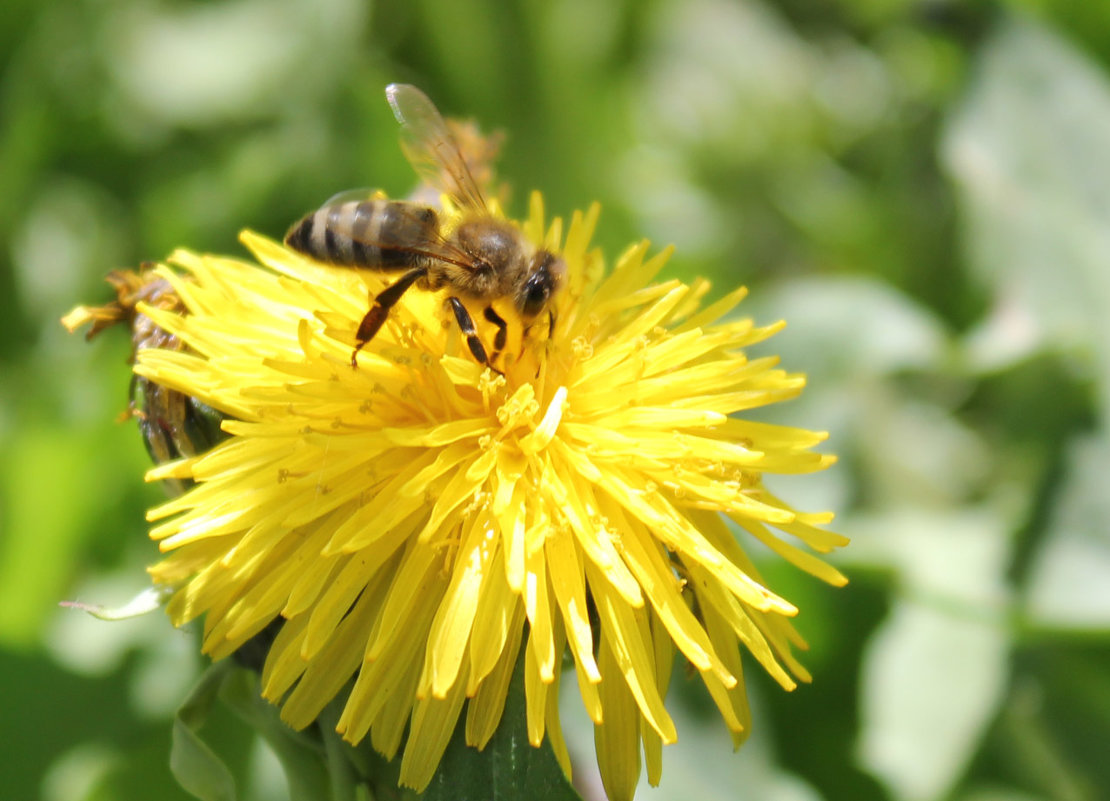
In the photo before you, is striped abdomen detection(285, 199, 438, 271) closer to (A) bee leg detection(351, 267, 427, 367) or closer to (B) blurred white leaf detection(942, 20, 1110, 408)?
(A) bee leg detection(351, 267, 427, 367)

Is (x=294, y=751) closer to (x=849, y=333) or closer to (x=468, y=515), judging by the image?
(x=468, y=515)

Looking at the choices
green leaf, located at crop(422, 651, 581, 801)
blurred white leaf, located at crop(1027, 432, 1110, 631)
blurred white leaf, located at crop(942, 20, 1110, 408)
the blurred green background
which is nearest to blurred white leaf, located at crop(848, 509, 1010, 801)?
the blurred green background

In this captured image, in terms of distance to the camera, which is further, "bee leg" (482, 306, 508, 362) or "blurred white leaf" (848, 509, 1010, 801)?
"blurred white leaf" (848, 509, 1010, 801)

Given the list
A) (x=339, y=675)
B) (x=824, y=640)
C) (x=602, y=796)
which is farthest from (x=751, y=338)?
(x=824, y=640)

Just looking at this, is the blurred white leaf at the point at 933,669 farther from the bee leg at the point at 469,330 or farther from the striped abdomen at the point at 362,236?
the striped abdomen at the point at 362,236

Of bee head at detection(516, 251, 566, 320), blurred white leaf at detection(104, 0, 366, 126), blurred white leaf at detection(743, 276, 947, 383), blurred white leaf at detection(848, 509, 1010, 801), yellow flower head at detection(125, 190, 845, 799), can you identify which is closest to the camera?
yellow flower head at detection(125, 190, 845, 799)

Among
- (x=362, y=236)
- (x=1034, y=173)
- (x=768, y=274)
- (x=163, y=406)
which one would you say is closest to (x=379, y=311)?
(x=362, y=236)

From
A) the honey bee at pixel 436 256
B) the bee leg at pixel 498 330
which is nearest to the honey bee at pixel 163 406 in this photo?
the honey bee at pixel 436 256
